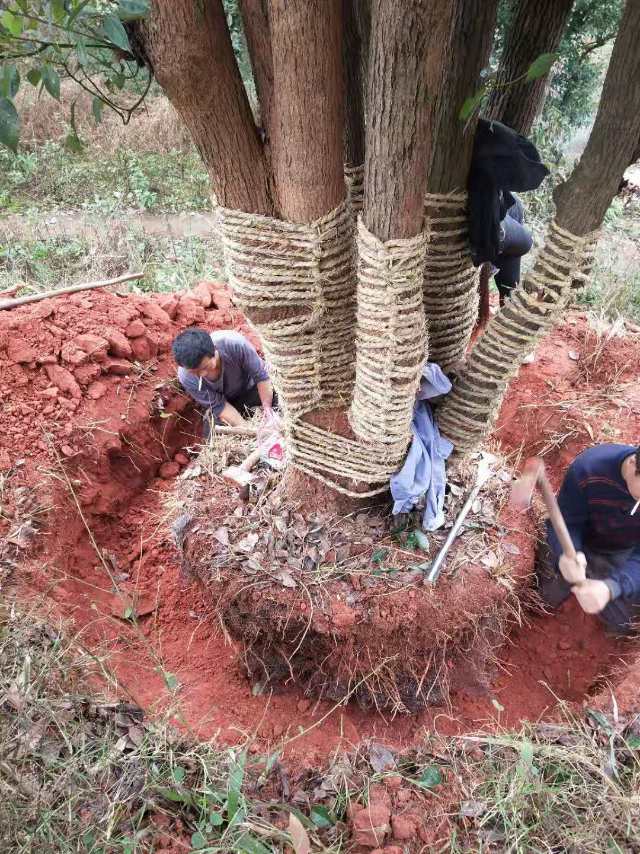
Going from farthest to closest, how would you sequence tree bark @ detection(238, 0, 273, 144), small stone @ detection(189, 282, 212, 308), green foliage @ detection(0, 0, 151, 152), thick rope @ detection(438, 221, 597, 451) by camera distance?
small stone @ detection(189, 282, 212, 308) < thick rope @ detection(438, 221, 597, 451) < tree bark @ detection(238, 0, 273, 144) < green foliage @ detection(0, 0, 151, 152)

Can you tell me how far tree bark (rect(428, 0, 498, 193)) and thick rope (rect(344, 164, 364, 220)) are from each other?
0.89 ft

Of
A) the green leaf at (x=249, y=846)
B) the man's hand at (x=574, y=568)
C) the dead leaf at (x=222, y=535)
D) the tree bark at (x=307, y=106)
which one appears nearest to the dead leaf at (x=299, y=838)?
the green leaf at (x=249, y=846)

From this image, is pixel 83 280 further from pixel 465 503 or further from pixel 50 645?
pixel 465 503

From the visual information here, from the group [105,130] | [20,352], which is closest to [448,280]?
[20,352]

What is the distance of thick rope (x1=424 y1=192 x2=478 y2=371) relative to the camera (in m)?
1.67

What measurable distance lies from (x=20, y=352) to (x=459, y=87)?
264 centimetres

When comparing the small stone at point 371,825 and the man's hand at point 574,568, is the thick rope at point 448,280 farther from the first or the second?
the small stone at point 371,825

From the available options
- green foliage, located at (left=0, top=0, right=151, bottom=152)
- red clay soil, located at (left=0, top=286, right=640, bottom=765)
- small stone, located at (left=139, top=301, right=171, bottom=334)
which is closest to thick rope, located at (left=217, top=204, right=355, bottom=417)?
green foliage, located at (left=0, top=0, right=151, bottom=152)

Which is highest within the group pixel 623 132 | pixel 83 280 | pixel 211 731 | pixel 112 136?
pixel 623 132

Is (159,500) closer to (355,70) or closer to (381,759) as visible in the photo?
(381,759)

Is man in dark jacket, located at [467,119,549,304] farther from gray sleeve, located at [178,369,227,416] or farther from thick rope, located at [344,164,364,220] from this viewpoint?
gray sleeve, located at [178,369,227,416]

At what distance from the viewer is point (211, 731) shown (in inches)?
89.6

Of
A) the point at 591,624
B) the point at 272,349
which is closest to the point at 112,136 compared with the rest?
the point at 272,349

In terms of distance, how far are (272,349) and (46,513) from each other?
168 centimetres
